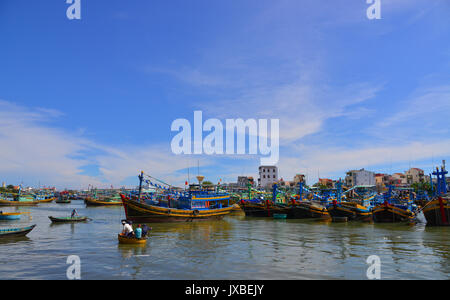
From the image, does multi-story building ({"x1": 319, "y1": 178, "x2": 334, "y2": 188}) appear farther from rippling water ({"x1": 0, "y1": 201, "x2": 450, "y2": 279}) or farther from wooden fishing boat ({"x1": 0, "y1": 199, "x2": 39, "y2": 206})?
wooden fishing boat ({"x1": 0, "y1": 199, "x2": 39, "y2": 206})

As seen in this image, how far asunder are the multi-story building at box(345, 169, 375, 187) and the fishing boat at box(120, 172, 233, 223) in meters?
74.2

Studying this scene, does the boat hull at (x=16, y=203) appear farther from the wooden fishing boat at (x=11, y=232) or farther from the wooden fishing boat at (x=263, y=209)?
the wooden fishing boat at (x=11, y=232)

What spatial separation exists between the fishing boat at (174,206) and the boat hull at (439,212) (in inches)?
944

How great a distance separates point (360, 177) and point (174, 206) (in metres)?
84.9

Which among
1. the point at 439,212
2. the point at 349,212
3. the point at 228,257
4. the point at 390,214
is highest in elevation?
the point at 439,212

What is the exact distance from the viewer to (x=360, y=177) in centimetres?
10225

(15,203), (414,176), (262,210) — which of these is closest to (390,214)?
(262,210)

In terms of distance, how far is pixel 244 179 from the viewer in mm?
129375

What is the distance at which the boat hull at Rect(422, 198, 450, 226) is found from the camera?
2978 centimetres

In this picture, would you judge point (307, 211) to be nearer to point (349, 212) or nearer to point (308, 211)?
point (308, 211)

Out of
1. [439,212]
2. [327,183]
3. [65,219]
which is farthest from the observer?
[327,183]

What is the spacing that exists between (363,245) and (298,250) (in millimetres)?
5364

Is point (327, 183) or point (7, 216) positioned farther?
point (327, 183)
